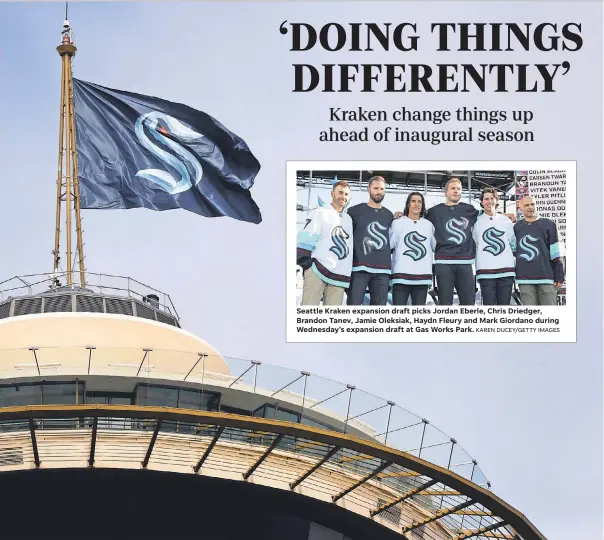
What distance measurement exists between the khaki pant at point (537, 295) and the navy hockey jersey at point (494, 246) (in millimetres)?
918

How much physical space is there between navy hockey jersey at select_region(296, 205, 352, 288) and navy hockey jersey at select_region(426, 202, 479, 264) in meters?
3.75

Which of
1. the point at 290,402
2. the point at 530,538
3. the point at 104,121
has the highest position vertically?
the point at 104,121

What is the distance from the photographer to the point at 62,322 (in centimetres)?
7862

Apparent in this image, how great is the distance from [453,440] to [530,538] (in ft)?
15.4

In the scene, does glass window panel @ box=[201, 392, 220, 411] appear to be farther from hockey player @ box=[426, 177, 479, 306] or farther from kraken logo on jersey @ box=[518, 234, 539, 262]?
kraken logo on jersey @ box=[518, 234, 539, 262]

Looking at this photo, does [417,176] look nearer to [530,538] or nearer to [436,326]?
[436,326]

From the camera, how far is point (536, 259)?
8188 cm

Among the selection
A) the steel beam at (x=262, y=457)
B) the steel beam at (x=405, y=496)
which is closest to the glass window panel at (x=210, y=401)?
the steel beam at (x=262, y=457)

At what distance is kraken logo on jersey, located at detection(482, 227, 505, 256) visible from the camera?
82.0 meters

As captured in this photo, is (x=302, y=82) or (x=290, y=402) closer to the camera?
(x=290, y=402)

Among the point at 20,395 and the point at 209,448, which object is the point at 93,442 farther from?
the point at 20,395

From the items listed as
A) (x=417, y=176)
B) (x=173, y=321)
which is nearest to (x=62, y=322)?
(x=173, y=321)

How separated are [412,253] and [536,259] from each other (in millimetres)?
5313

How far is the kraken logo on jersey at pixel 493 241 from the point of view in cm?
8200
